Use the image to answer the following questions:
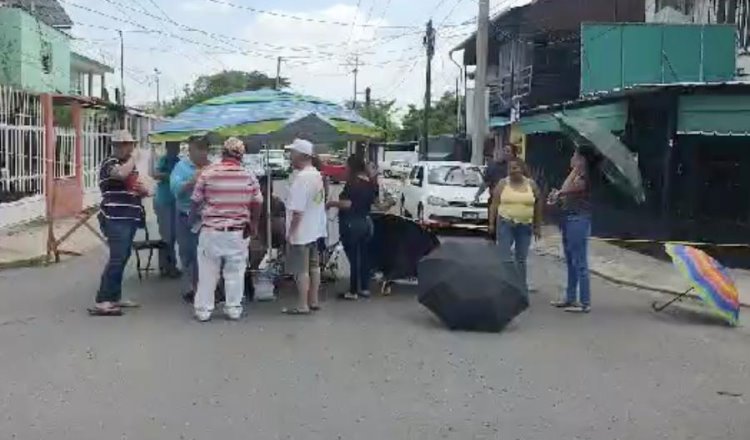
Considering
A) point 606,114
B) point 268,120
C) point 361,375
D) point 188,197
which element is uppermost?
point 606,114

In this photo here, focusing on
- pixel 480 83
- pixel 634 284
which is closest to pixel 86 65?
pixel 480 83

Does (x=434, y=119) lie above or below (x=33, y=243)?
above

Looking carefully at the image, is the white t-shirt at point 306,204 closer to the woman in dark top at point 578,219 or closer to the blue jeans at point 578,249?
the woman in dark top at point 578,219

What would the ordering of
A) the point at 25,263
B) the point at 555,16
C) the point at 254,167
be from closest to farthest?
the point at 25,263, the point at 254,167, the point at 555,16

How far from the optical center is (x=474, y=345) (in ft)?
28.0

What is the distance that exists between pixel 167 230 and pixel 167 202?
34 centimetres

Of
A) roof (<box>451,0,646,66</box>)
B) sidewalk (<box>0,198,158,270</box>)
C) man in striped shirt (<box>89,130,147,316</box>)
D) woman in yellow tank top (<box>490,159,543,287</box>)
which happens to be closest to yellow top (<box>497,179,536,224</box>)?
woman in yellow tank top (<box>490,159,543,287</box>)

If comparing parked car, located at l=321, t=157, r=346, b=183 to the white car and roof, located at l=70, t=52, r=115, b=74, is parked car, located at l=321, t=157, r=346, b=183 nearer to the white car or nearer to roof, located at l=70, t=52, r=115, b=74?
the white car

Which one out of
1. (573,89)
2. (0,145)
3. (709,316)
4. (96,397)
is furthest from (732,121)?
(573,89)

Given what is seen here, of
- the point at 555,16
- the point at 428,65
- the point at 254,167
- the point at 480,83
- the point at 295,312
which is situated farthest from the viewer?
the point at 428,65

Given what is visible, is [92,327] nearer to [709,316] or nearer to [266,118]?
[266,118]

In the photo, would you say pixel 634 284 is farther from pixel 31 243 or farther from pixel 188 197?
pixel 31 243

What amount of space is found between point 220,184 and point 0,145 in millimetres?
11231

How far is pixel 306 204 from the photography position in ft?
31.8
